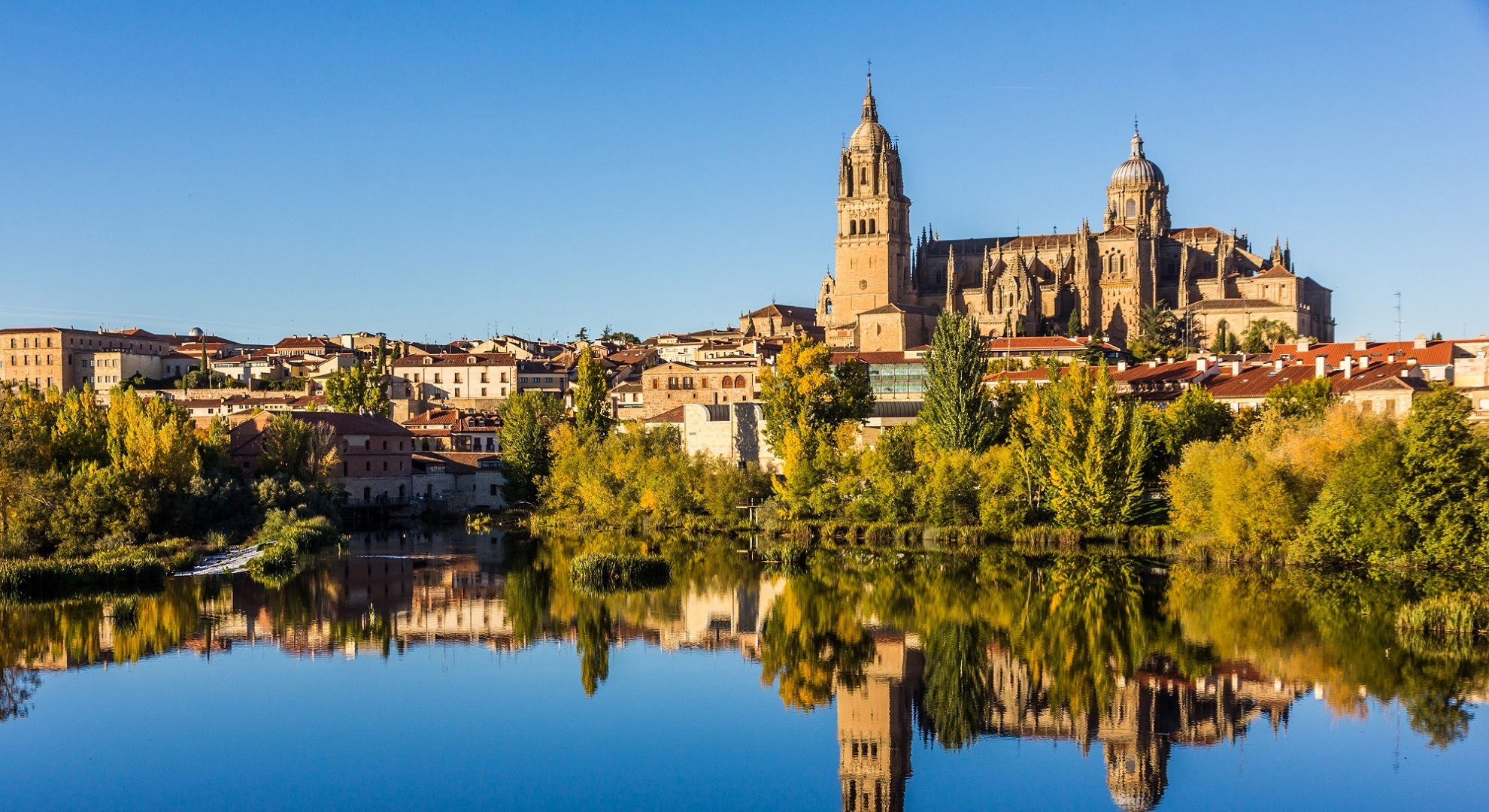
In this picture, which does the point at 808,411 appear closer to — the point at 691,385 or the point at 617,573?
the point at 617,573

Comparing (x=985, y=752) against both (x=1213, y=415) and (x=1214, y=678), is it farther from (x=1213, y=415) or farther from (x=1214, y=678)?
(x=1213, y=415)

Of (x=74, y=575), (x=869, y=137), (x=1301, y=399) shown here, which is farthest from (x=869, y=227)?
(x=74, y=575)

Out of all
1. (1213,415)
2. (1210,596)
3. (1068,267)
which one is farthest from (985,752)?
(1068,267)

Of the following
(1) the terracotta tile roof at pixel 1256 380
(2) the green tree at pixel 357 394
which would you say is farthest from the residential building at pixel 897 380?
(2) the green tree at pixel 357 394

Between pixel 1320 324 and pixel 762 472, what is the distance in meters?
48.3

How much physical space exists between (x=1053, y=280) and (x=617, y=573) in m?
54.4

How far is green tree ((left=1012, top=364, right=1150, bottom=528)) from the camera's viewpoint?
102ft

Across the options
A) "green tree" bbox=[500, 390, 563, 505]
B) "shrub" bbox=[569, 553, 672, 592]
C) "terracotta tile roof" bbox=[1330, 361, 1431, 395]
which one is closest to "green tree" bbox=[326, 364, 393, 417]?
"green tree" bbox=[500, 390, 563, 505]

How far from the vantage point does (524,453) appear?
1661 inches

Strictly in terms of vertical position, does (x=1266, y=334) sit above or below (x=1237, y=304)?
below

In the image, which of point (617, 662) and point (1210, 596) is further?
point (1210, 596)

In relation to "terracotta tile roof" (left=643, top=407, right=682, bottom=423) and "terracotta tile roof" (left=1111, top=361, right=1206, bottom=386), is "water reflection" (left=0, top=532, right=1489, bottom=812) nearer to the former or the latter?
"terracotta tile roof" (left=643, top=407, right=682, bottom=423)

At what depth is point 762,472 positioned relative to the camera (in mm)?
39000

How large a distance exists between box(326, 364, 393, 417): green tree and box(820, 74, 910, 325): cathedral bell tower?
26.4m
